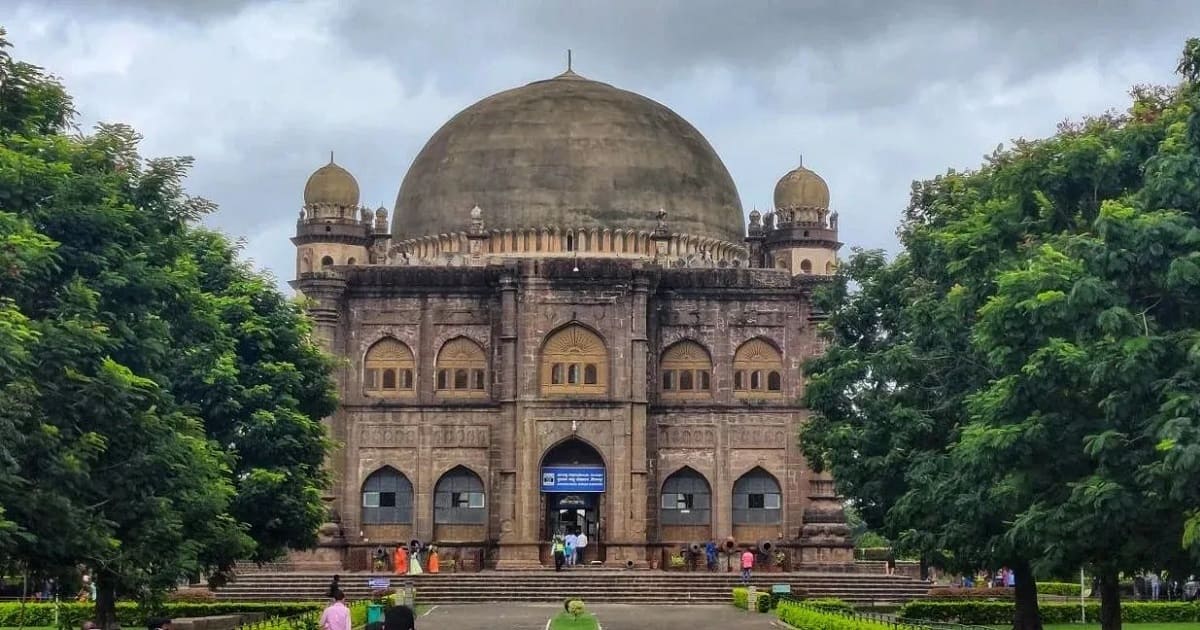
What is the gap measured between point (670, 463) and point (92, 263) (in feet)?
101

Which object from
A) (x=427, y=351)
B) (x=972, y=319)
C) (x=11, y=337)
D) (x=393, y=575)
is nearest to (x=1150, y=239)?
(x=972, y=319)

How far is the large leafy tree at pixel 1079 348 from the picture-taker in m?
21.5

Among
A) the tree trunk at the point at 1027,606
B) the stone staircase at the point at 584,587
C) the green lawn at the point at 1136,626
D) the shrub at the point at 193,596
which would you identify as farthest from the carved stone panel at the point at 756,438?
the tree trunk at the point at 1027,606

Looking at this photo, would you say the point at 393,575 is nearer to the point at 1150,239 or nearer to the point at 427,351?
the point at 427,351

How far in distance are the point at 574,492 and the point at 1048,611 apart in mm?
15370

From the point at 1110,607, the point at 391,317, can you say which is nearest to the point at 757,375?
the point at 391,317

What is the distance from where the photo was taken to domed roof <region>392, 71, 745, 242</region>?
55.2 meters

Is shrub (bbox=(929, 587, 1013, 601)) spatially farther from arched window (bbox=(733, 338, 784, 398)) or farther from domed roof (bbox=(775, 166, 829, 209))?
domed roof (bbox=(775, 166, 829, 209))

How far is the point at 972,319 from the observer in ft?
97.0

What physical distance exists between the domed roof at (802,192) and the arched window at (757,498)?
919 centimetres

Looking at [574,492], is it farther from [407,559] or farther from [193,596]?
[193,596]

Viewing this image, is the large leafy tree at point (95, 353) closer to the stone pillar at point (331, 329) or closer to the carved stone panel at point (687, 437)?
the stone pillar at point (331, 329)

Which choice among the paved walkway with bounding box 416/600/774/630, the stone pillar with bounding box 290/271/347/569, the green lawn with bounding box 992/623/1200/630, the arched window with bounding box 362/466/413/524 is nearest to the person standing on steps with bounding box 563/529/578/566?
the arched window with bounding box 362/466/413/524

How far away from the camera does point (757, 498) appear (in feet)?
172
